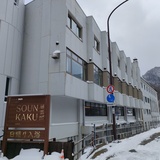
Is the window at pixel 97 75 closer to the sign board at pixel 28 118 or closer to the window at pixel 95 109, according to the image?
the window at pixel 95 109

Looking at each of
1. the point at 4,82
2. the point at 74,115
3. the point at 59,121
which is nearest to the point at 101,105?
the point at 74,115

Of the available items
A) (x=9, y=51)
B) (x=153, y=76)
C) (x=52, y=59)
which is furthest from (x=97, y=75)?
(x=153, y=76)

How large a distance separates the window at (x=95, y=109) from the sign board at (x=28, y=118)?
9712mm

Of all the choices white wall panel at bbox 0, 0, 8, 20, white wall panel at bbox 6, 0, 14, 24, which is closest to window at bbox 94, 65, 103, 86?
white wall panel at bbox 6, 0, 14, 24

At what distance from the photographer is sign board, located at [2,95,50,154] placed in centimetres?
672

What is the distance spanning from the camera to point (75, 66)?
535 inches

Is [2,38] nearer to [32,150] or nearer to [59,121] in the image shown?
[59,121]

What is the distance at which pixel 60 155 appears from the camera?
6230 millimetres

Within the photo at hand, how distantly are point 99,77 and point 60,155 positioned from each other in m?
12.9

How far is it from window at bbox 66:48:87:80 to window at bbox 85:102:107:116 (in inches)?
116

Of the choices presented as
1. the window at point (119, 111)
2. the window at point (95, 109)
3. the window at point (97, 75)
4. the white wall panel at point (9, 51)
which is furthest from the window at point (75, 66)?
the window at point (119, 111)

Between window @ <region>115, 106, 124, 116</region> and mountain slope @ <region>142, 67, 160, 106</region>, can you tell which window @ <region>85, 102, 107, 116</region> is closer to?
window @ <region>115, 106, 124, 116</region>

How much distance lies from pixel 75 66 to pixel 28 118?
24.0 ft

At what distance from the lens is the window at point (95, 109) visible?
1657cm
